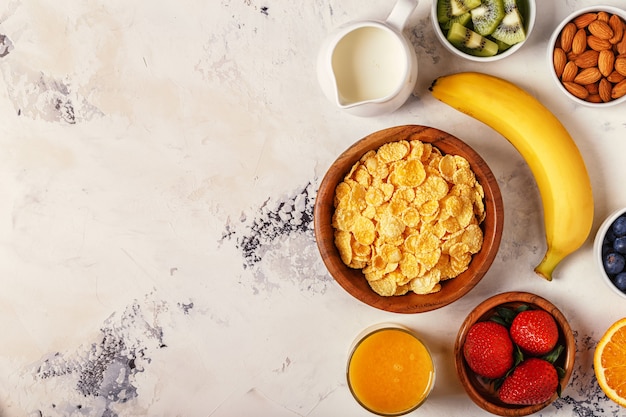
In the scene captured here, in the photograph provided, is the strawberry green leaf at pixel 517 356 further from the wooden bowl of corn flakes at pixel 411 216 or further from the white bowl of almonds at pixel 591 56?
the white bowl of almonds at pixel 591 56

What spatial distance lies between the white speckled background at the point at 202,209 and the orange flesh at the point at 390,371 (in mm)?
78

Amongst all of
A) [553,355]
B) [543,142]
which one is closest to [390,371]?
[553,355]

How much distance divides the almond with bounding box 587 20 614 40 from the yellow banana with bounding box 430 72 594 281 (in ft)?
0.55

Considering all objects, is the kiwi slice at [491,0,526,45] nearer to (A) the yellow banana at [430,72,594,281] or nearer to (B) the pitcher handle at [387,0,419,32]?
(A) the yellow banana at [430,72,594,281]

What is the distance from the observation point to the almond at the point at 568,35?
134 centimetres

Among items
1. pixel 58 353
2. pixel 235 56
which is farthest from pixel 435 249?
pixel 58 353

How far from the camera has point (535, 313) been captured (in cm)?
134

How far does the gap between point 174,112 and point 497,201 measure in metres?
0.69

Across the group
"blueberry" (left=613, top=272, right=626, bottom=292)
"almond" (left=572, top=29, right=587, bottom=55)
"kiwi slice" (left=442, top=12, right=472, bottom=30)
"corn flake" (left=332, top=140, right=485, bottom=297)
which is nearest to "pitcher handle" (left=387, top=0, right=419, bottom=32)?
"kiwi slice" (left=442, top=12, right=472, bottom=30)

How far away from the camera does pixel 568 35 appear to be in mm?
1336

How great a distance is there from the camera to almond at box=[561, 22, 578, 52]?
1.34m

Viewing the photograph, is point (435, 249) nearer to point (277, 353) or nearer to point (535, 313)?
point (535, 313)

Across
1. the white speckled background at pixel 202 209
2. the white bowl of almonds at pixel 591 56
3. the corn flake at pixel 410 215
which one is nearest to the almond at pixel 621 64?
the white bowl of almonds at pixel 591 56

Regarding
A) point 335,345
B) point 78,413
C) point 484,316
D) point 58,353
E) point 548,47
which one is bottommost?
point 78,413
